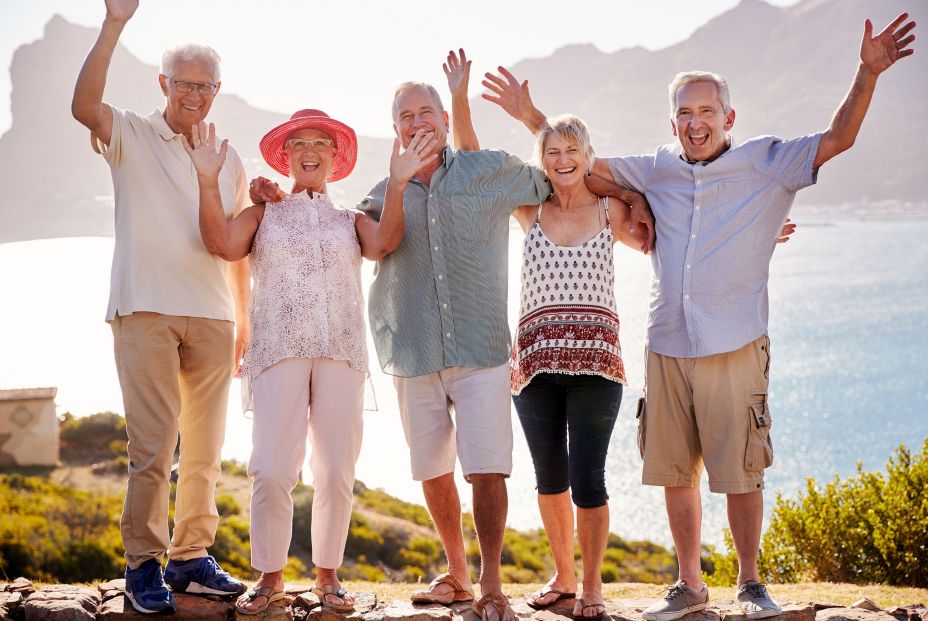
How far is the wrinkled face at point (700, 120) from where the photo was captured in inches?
166

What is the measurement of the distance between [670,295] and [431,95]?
151 centimetres

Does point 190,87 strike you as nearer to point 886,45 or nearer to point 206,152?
point 206,152

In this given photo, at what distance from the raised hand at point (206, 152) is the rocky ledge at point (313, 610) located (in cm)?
200

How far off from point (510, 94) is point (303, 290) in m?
1.61

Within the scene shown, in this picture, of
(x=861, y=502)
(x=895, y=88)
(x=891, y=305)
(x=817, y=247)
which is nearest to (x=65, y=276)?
(x=861, y=502)

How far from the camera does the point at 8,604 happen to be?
449cm

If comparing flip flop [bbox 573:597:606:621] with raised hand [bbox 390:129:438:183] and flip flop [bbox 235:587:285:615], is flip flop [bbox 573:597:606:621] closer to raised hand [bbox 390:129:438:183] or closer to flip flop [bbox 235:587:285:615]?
flip flop [bbox 235:587:285:615]

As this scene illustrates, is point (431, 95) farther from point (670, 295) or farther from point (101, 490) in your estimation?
point (101, 490)

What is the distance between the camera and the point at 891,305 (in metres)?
55.0

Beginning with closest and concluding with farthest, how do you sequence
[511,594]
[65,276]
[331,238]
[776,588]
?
[331,238], [511,594], [776,588], [65,276]

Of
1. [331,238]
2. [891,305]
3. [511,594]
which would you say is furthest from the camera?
[891,305]

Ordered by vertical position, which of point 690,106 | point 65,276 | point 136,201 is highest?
point 65,276

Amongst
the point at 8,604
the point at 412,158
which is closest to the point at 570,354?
the point at 412,158

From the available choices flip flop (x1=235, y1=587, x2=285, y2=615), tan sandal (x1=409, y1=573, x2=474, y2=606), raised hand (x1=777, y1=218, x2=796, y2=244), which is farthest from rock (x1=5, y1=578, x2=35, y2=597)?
raised hand (x1=777, y1=218, x2=796, y2=244)
